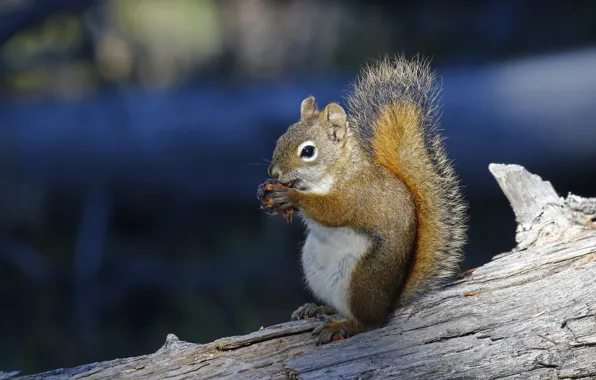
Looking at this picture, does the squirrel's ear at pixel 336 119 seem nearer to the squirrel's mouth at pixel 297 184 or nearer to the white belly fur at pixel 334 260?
the squirrel's mouth at pixel 297 184

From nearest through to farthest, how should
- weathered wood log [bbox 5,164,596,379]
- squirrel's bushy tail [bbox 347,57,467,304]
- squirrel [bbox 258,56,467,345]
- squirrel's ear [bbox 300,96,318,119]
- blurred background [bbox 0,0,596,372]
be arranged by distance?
weathered wood log [bbox 5,164,596,379] < squirrel [bbox 258,56,467,345] < squirrel's bushy tail [bbox 347,57,467,304] < squirrel's ear [bbox 300,96,318,119] < blurred background [bbox 0,0,596,372]

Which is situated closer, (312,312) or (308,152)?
(308,152)

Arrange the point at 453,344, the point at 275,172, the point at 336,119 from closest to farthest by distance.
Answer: the point at 453,344, the point at 275,172, the point at 336,119

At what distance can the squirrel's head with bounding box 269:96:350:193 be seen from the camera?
1949mm

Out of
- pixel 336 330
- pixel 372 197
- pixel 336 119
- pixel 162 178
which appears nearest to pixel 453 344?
pixel 336 330

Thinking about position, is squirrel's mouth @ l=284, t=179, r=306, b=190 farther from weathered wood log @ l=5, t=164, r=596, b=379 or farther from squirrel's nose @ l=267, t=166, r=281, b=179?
weathered wood log @ l=5, t=164, r=596, b=379

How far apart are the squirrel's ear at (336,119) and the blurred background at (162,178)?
1557 mm

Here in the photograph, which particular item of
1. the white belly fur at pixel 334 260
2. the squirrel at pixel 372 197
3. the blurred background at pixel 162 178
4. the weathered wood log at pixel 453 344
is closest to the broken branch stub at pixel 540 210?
the weathered wood log at pixel 453 344

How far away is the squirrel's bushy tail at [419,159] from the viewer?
1.99 metres

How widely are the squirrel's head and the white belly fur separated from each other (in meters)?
0.12

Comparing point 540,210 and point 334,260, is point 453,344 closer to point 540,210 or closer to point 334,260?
point 334,260

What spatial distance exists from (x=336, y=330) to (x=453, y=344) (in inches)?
11.1

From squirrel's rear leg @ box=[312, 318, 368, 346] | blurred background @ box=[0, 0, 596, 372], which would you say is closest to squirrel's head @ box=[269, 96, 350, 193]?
squirrel's rear leg @ box=[312, 318, 368, 346]

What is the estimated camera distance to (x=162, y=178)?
3947 mm
